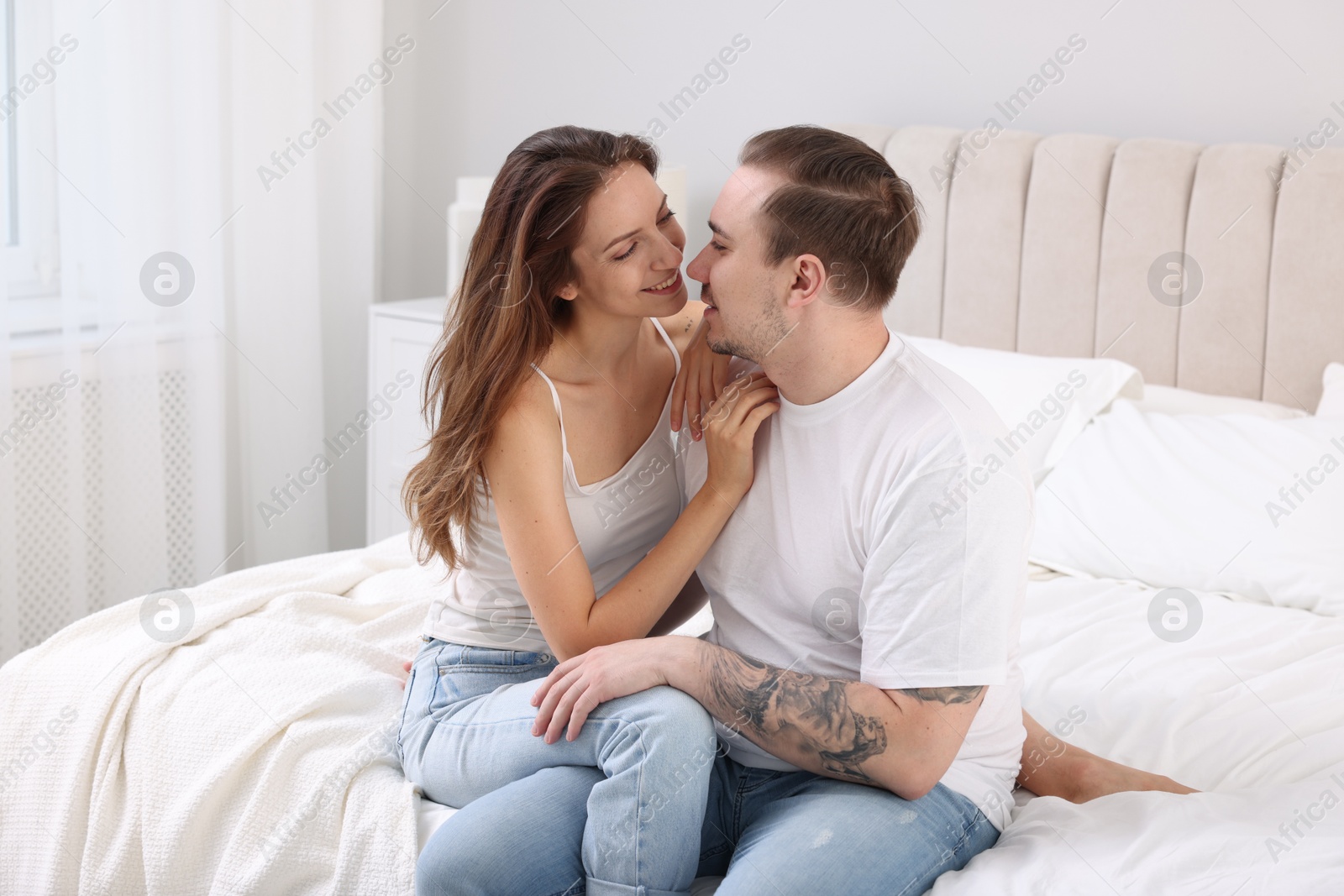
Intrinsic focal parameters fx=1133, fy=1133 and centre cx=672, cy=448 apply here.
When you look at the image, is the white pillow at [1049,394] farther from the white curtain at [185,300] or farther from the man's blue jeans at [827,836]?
the white curtain at [185,300]

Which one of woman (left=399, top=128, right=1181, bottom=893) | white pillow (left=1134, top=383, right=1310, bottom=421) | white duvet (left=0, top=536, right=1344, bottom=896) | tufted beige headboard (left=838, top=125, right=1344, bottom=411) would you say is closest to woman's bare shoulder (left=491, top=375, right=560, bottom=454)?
woman (left=399, top=128, right=1181, bottom=893)

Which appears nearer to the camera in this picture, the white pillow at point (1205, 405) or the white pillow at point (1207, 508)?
the white pillow at point (1207, 508)

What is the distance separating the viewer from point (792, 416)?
1245mm

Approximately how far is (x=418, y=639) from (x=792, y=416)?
659 millimetres

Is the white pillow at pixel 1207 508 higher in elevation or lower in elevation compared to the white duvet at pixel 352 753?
higher

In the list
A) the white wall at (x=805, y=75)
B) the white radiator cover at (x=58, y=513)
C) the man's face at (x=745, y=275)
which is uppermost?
the white wall at (x=805, y=75)

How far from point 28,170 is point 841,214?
1829 mm

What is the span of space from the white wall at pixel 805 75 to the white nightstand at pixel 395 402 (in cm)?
52

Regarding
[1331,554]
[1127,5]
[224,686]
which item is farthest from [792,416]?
[1127,5]

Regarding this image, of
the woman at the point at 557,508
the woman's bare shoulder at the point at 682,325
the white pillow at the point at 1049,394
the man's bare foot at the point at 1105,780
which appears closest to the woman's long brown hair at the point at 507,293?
the woman at the point at 557,508

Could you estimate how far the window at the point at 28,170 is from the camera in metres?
2.20

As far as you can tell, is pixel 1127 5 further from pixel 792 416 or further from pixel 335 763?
pixel 335 763

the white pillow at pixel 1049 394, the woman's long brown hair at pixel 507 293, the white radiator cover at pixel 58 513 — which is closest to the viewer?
the woman's long brown hair at pixel 507 293

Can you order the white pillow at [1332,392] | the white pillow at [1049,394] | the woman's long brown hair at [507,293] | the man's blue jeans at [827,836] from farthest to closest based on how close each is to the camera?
the white pillow at [1049,394] → the white pillow at [1332,392] → the woman's long brown hair at [507,293] → the man's blue jeans at [827,836]
